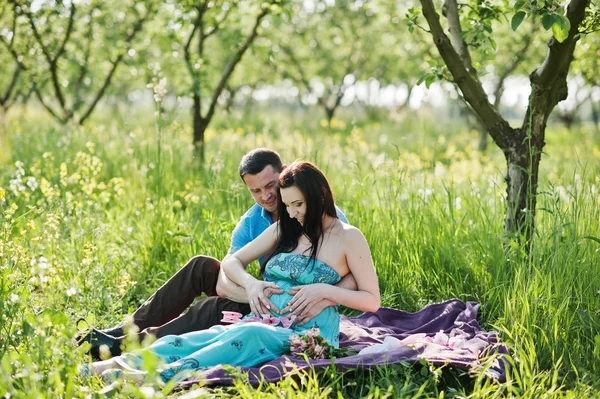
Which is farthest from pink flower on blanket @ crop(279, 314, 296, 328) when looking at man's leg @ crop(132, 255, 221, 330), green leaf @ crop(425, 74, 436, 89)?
green leaf @ crop(425, 74, 436, 89)

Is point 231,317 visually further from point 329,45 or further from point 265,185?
point 329,45

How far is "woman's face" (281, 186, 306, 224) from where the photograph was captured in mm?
3586

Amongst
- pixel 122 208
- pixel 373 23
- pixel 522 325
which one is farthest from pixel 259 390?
pixel 373 23

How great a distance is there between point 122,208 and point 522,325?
3.93 meters

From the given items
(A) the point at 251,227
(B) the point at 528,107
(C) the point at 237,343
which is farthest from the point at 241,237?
(B) the point at 528,107

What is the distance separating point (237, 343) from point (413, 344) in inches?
33.4

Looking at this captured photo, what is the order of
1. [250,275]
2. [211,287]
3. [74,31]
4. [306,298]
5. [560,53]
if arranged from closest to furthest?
[306,298], [250,275], [211,287], [560,53], [74,31]

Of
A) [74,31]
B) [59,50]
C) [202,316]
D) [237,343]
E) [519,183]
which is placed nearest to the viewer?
[237,343]

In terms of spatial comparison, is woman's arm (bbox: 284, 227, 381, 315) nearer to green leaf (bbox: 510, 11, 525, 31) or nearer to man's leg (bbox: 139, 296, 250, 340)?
man's leg (bbox: 139, 296, 250, 340)

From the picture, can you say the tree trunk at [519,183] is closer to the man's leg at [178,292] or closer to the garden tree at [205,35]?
the man's leg at [178,292]

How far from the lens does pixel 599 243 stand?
399cm

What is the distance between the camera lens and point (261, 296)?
11.9ft

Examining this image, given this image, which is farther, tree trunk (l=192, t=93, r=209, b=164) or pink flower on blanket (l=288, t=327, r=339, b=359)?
tree trunk (l=192, t=93, r=209, b=164)

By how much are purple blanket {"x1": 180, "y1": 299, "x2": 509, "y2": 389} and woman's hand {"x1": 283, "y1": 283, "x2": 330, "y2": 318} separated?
282 millimetres
